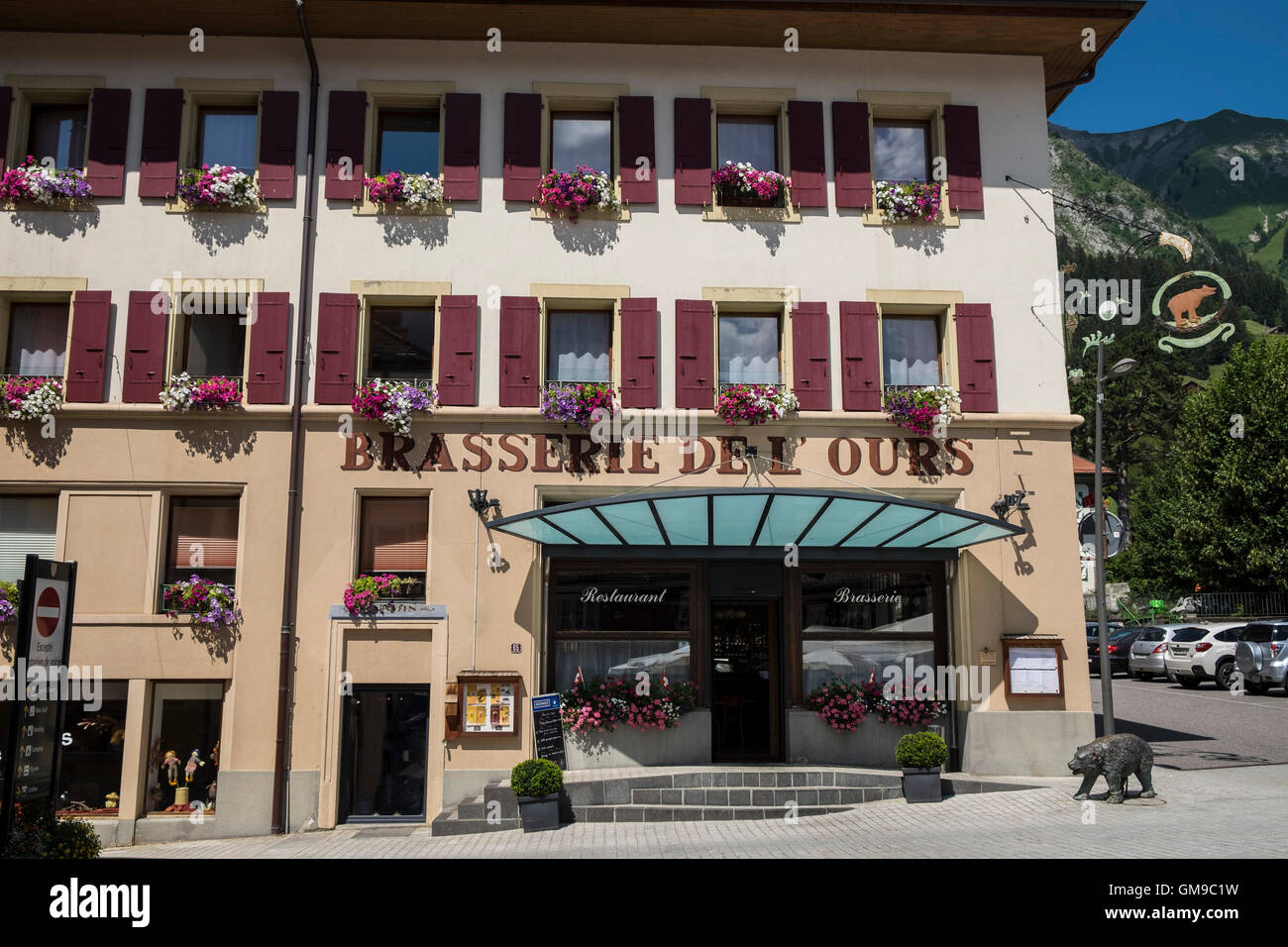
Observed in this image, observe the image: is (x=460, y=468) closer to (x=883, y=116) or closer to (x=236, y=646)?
(x=236, y=646)

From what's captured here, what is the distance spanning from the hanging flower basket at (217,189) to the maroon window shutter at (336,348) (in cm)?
191

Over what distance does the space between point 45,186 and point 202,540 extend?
5.94 m

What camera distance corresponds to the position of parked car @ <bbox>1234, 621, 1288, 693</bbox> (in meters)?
25.4

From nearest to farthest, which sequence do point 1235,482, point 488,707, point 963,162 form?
point 488,707 < point 963,162 < point 1235,482

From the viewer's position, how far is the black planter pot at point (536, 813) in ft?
42.5

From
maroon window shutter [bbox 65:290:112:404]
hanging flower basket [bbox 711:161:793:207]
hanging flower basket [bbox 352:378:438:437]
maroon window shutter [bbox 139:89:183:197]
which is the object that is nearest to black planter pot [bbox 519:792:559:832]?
hanging flower basket [bbox 352:378:438:437]

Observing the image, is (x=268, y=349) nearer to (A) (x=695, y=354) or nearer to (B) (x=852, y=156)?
(A) (x=695, y=354)

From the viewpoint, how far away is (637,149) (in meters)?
15.8

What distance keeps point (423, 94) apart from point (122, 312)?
572 cm

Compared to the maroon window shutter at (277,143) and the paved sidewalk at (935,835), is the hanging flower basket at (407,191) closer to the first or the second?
the maroon window shutter at (277,143)

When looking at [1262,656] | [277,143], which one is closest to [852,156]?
[277,143]

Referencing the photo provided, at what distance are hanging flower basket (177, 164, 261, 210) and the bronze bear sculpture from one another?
14.2 metres
